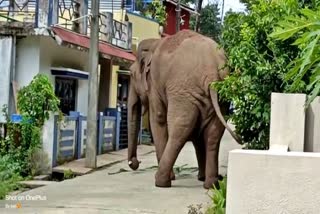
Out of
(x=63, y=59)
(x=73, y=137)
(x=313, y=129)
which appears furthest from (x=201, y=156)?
(x=63, y=59)

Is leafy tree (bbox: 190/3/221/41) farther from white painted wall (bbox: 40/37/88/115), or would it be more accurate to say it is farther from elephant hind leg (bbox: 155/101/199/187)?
elephant hind leg (bbox: 155/101/199/187)

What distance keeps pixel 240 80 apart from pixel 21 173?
4985 mm

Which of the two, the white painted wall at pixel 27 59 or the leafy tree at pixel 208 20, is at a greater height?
the leafy tree at pixel 208 20

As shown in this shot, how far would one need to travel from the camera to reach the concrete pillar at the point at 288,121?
18.4 ft

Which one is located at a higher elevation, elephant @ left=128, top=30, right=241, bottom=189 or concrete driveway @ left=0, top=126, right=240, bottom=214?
elephant @ left=128, top=30, right=241, bottom=189

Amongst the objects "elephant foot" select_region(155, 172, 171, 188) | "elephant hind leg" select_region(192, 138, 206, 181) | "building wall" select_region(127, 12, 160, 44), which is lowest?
"elephant foot" select_region(155, 172, 171, 188)

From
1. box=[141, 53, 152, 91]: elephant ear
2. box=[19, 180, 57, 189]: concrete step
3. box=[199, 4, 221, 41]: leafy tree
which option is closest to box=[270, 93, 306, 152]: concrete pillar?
box=[141, 53, 152, 91]: elephant ear

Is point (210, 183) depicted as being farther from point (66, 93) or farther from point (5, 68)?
point (66, 93)

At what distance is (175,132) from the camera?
9391mm

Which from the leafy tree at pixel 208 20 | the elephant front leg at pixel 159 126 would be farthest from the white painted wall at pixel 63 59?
the leafy tree at pixel 208 20

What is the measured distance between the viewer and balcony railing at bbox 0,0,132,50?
1208 centimetres

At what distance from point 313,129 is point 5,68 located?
7.94 metres

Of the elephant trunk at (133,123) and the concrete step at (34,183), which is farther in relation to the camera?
the elephant trunk at (133,123)

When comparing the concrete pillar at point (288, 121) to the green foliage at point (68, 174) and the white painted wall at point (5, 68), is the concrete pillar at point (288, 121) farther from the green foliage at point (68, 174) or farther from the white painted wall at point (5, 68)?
the white painted wall at point (5, 68)
